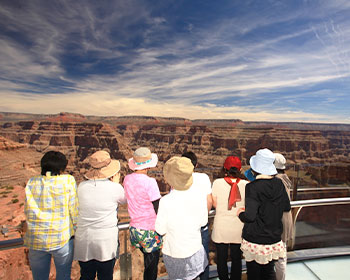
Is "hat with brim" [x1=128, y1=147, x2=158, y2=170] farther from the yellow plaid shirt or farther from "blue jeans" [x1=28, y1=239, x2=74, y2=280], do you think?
"blue jeans" [x1=28, y1=239, x2=74, y2=280]

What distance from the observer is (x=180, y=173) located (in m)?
1.55

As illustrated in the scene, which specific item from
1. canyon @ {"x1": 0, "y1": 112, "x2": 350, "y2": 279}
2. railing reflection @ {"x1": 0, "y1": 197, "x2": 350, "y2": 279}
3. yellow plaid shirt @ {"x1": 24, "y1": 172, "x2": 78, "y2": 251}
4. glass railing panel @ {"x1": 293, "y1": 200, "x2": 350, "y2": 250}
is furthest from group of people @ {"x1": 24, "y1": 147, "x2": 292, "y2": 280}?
canyon @ {"x1": 0, "y1": 112, "x2": 350, "y2": 279}

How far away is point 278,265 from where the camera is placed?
6.52ft

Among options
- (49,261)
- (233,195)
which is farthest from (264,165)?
(49,261)

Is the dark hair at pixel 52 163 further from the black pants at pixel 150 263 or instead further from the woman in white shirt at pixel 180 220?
the black pants at pixel 150 263

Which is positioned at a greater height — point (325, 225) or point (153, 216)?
point (153, 216)

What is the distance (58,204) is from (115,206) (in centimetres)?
42

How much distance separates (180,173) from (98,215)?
762 mm

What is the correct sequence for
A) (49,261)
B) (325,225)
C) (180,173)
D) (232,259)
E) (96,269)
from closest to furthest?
1. (180,173)
2. (49,261)
3. (96,269)
4. (232,259)
5. (325,225)

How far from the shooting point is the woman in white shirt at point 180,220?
157 cm

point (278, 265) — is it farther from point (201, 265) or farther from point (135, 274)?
point (135, 274)

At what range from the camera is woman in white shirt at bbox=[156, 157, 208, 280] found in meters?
1.57

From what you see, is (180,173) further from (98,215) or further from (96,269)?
(96,269)

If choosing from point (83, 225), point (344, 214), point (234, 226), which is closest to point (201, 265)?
point (234, 226)
